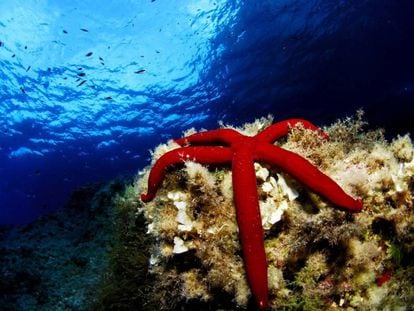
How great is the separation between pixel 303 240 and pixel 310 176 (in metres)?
0.73

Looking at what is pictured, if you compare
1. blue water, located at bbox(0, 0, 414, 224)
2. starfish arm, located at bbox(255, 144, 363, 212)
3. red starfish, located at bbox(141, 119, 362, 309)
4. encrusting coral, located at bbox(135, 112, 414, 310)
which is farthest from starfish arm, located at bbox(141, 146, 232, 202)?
blue water, located at bbox(0, 0, 414, 224)

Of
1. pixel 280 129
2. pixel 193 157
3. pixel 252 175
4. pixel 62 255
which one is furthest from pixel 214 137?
pixel 62 255

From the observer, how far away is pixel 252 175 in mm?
3307

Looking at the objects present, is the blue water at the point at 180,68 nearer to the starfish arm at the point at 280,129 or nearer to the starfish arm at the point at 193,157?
the starfish arm at the point at 193,157

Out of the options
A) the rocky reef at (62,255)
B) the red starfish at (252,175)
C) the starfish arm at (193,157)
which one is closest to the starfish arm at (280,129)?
the red starfish at (252,175)

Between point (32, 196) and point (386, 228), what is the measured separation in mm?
53241

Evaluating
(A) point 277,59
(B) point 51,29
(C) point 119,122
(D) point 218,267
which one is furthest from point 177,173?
(C) point 119,122

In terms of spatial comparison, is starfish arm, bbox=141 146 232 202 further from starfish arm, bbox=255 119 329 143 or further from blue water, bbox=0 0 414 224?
blue water, bbox=0 0 414 224

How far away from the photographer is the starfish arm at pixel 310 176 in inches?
123

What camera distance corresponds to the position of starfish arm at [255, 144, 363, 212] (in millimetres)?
3121

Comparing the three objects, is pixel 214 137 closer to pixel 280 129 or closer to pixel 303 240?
pixel 280 129

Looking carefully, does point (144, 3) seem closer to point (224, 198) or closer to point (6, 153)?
point (224, 198)

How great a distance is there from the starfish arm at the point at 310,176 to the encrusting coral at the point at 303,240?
0.19 m

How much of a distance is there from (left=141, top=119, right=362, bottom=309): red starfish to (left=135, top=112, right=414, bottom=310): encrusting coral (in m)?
0.19
